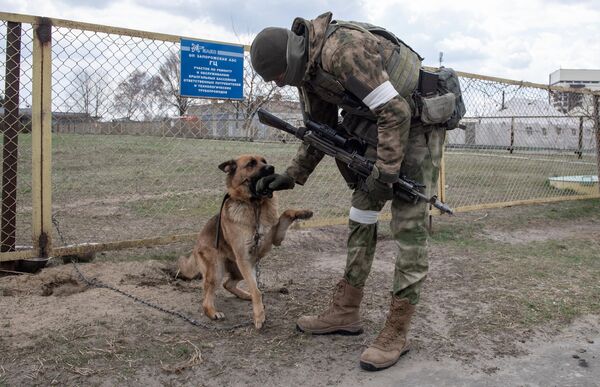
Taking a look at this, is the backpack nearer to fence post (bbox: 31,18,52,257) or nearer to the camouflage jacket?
the camouflage jacket

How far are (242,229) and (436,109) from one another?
148cm

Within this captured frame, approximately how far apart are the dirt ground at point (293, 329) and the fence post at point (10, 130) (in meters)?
0.47

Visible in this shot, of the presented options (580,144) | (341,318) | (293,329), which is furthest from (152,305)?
(580,144)

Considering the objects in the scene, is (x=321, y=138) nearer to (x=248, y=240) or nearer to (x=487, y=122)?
(x=248, y=240)

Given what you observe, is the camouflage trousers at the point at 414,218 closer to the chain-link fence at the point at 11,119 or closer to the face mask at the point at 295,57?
the face mask at the point at 295,57

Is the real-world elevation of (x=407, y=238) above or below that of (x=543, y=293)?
above

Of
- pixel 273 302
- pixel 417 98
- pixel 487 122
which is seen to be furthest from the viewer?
pixel 487 122

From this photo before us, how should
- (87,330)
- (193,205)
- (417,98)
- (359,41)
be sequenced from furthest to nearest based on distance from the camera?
1. (193,205)
2. (87,330)
3. (417,98)
4. (359,41)

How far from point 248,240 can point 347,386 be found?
3.97 feet

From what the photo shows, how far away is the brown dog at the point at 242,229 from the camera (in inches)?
133

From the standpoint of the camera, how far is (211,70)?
14.3 ft

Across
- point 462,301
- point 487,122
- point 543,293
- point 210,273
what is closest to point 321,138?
point 210,273

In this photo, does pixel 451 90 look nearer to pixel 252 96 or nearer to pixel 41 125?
pixel 252 96

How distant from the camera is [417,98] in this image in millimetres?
2764
